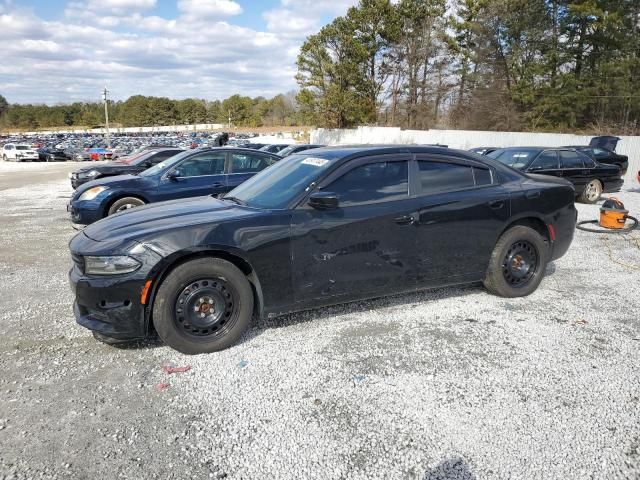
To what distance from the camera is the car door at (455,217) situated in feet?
14.1

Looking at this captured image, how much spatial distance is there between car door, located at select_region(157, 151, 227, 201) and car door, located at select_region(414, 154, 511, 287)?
466 cm

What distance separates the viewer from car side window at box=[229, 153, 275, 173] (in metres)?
8.48

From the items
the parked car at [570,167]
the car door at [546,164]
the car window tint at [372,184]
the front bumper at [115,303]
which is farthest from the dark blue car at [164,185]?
the car door at [546,164]

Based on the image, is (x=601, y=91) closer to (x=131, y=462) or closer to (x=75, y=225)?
(x=75, y=225)

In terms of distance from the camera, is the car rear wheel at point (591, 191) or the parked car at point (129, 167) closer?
the parked car at point (129, 167)

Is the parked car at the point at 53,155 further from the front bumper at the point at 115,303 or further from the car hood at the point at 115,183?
the front bumper at the point at 115,303

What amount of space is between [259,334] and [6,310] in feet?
8.72

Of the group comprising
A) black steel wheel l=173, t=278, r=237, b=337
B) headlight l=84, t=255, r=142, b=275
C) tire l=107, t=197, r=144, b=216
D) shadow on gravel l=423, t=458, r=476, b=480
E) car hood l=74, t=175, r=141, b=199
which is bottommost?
shadow on gravel l=423, t=458, r=476, b=480

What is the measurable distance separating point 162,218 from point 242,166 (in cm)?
482

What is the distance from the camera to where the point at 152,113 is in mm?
138750

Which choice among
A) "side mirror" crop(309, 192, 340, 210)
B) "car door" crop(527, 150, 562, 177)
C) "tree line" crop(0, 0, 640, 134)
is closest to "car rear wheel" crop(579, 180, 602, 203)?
"car door" crop(527, 150, 562, 177)

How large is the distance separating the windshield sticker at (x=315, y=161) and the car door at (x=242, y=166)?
4064 millimetres

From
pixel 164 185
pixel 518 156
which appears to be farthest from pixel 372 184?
pixel 518 156

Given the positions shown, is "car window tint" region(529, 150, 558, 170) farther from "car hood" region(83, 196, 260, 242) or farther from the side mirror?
"car hood" region(83, 196, 260, 242)
